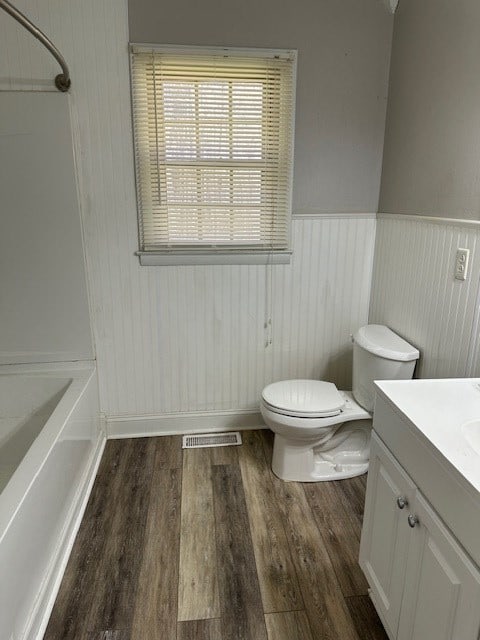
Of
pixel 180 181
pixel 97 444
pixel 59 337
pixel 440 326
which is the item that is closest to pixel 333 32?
pixel 180 181

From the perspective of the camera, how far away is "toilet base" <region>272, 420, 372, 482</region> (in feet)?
7.18

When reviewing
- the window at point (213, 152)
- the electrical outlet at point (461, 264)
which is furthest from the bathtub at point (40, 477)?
the electrical outlet at point (461, 264)

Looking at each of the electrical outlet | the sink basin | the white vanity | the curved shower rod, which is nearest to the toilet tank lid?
the electrical outlet

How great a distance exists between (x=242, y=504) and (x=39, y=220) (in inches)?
68.1

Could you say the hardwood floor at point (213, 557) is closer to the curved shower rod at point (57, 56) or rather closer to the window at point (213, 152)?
the window at point (213, 152)

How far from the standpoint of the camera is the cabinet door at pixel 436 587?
908mm

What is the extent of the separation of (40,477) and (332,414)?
4.22ft

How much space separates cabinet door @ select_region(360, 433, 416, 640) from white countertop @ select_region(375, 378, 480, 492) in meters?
0.18

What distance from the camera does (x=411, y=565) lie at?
3.80 feet

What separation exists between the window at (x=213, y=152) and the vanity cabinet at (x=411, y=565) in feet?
4.54

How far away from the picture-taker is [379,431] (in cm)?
137

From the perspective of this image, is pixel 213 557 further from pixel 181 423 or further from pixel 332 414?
pixel 181 423

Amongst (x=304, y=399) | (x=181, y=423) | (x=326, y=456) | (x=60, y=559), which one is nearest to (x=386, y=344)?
(x=304, y=399)

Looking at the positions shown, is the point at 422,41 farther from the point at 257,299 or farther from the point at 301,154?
the point at 257,299
